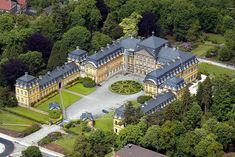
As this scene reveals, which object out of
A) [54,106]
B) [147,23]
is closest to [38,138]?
[54,106]

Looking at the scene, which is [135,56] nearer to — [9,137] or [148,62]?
[148,62]

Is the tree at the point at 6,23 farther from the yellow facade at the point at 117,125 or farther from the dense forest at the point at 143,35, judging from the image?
the yellow facade at the point at 117,125

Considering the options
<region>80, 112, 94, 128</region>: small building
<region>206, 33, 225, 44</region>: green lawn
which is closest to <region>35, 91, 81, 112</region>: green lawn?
A: <region>80, 112, 94, 128</region>: small building

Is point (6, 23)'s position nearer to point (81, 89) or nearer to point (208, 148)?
point (81, 89)

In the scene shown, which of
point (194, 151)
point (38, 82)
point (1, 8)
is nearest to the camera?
point (194, 151)

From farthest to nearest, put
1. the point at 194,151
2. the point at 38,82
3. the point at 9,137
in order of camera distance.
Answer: the point at 38,82
the point at 9,137
the point at 194,151

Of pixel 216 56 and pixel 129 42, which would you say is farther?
pixel 216 56

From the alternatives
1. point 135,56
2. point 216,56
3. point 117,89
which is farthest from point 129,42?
point 216,56
